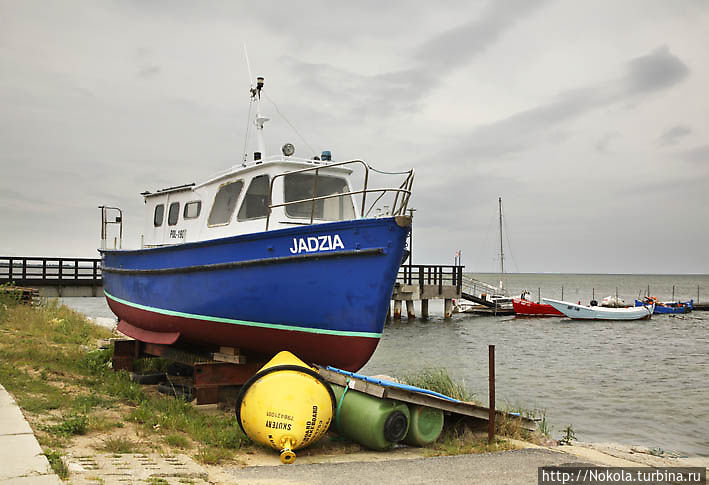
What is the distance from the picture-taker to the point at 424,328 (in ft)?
102

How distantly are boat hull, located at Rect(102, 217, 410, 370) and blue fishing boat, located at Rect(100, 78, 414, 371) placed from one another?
1 centimetres

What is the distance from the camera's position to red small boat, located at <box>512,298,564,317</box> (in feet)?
123

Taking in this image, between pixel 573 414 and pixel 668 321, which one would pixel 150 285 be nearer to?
pixel 573 414

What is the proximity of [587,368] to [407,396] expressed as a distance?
13.7 metres

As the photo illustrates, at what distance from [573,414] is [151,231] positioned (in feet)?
30.9

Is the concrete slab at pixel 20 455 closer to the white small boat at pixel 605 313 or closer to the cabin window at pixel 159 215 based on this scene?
the cabin window at pixel 159 215

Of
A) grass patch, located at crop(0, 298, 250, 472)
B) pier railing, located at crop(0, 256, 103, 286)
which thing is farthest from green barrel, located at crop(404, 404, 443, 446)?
pier railing, located at crop(0, 256, 103, 286)

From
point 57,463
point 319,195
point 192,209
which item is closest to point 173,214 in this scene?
point 192,209

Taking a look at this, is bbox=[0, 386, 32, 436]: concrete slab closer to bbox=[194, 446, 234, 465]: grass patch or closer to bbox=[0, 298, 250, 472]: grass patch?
bbox=[0, 298, 250, 472]: grass patch

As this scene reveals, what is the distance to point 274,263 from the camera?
7.74m

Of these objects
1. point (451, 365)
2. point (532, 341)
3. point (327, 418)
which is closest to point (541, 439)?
point (327, 418)

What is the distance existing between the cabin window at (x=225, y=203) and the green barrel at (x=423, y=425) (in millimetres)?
4356

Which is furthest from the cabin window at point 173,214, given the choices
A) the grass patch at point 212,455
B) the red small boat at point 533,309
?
the red small boat at point 533,309

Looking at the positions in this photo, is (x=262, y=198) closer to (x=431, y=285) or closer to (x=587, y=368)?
(x=587, y=368)
